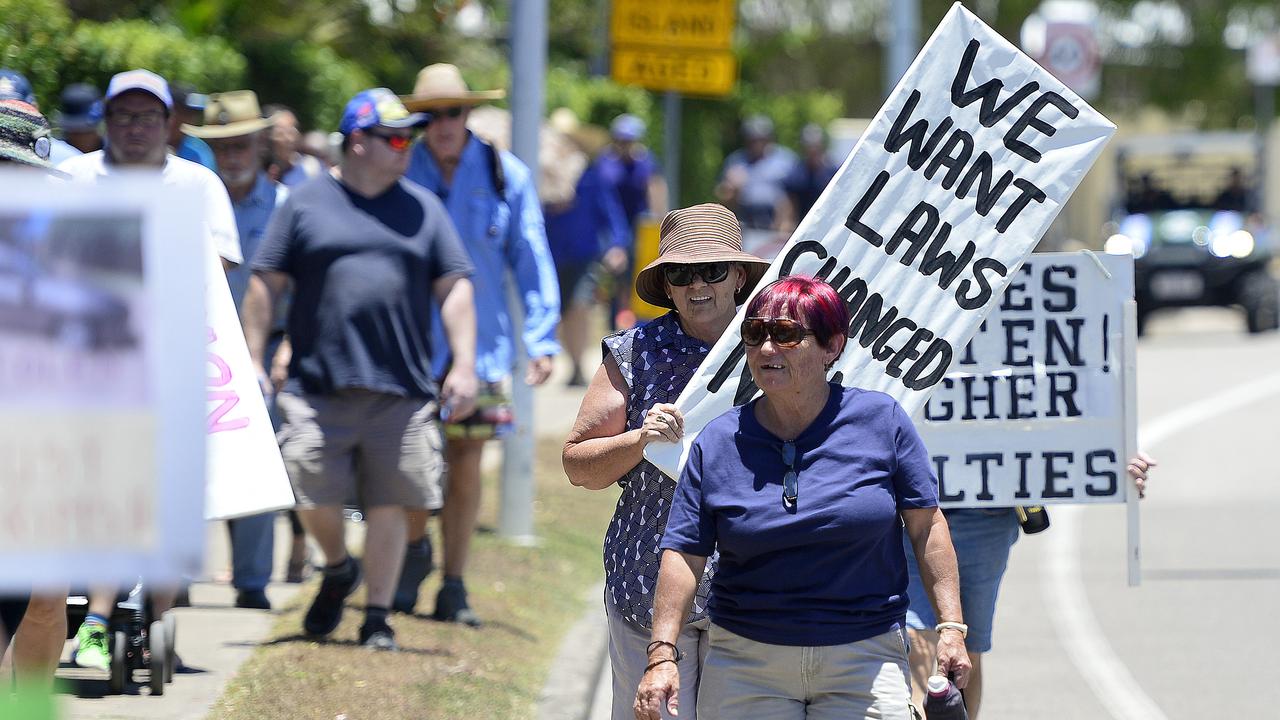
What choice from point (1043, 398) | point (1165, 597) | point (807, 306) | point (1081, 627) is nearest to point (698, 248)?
point (807, 306)

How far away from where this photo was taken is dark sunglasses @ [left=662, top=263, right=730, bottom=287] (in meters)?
5.07

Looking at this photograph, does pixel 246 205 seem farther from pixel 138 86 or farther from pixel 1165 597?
pixel 1165 597

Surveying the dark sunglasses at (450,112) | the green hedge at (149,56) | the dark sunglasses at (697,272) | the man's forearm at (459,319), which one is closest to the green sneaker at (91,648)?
the man's forearm at (459,319)

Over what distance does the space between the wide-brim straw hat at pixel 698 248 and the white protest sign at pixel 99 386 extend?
228 cm

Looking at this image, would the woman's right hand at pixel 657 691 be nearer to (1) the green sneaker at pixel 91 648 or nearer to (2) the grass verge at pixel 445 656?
(2) the grass verge at pixel 445 656

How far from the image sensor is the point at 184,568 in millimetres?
2799

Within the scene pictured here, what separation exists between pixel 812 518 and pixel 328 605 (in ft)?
11.5

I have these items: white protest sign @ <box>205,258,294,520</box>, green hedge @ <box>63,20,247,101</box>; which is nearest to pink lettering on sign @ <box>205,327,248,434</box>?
white protest sign @ <box>205,258,294,520</box>

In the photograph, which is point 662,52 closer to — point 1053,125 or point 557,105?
point 1053,125

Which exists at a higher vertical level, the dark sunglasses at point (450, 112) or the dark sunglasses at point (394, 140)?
the dark sunglasses at point (450, 112)

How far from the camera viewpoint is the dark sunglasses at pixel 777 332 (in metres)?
4.42

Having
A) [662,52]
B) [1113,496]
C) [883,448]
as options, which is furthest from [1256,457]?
[883,448]

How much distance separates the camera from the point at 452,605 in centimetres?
813

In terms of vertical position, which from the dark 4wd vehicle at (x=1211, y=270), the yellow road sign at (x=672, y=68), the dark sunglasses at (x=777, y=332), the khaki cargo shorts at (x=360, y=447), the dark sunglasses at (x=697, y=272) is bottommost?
the khaki cargo shorts at (x=360, y=447)
